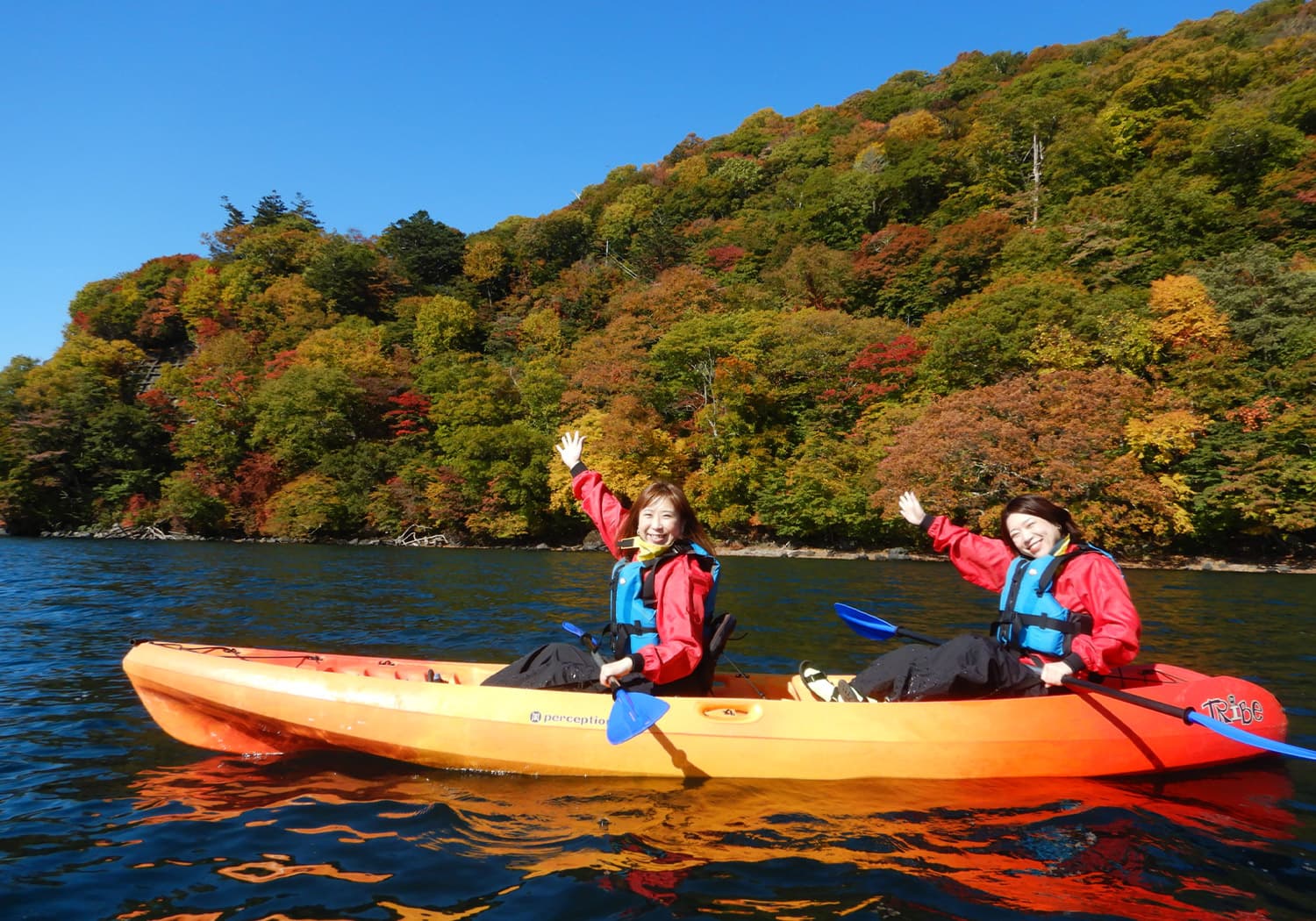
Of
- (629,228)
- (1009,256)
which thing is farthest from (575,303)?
(1009,256)

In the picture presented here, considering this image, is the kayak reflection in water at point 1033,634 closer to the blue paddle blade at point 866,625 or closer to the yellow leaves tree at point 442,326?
the blue paddle blade at point 866,625

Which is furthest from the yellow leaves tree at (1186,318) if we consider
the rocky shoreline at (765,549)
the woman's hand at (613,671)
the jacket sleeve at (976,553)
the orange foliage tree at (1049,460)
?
the woman's hand at (613,671)

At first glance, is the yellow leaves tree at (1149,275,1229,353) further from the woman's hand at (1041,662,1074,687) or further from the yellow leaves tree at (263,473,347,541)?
the yellow leaves tree at (263,473,347,541)

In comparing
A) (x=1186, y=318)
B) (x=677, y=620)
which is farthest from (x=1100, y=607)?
(x=1186, y=318)

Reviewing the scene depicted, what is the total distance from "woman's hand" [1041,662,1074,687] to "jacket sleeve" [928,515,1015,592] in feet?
2.88

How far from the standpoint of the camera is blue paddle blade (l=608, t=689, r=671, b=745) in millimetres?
3291

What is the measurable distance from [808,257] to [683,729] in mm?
33836

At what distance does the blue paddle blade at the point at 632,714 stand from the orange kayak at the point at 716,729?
12.9 inches

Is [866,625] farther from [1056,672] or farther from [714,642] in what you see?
[714,642]

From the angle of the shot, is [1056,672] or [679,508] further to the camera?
[679,508]

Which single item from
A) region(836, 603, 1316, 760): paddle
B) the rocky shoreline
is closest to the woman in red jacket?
region(836, 603, 1316, 760): paddle

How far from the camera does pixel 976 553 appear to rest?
4531 millimetres

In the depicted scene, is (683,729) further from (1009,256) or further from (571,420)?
(1009,256)

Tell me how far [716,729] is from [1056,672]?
69.8 inches
